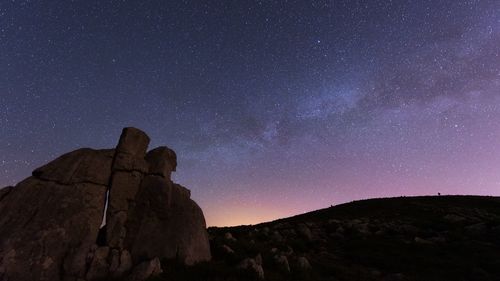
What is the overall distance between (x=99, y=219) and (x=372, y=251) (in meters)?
19.2

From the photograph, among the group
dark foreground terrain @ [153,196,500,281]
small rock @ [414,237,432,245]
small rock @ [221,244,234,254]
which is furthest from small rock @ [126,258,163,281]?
small rock @ [414,237,432,245]

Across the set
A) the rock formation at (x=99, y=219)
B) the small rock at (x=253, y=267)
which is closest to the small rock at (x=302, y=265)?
the small rock at (x=253, y=267)

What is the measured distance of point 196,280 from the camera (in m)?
13.5

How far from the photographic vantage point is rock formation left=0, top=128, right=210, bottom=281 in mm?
14141

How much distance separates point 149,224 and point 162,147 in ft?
17.8

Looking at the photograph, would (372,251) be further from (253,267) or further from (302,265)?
(253,267)

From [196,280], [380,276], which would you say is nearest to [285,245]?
[380,276]

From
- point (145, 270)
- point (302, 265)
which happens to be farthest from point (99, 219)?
point (302, 265)

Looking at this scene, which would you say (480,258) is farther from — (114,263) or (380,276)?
(114,263)

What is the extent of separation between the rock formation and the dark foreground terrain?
69.5 inches

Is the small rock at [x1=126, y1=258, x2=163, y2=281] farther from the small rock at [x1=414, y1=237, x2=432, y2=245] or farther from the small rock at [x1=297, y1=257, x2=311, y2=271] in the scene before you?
the small rock at [x1=414, y1=237, x2=432, y2=245]

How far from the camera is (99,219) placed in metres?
16.6

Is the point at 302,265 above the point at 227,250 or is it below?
below

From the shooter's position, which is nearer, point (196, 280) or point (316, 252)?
point (196, 280)
